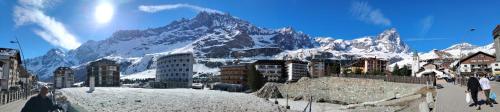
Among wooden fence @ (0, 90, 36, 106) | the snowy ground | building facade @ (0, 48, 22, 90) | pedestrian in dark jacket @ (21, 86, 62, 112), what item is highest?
building facade @ (0, 48, 22, 90)

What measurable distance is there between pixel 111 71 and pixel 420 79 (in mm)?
138325

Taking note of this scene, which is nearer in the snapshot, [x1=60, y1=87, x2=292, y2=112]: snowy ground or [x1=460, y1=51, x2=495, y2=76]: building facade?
[x1=60, y1=87, x2=292, y2=112]: snowy ground

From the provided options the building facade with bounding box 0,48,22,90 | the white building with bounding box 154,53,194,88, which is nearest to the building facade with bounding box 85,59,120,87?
the white building with bounding box 154,53,194,88

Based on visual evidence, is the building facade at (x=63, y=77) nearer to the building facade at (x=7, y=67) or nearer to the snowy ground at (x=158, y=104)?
A: the building facade at (x=7, y=67)

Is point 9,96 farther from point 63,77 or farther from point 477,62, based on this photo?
point 63,77

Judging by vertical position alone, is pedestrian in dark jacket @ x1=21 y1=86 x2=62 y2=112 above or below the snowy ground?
above

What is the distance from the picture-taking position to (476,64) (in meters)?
138

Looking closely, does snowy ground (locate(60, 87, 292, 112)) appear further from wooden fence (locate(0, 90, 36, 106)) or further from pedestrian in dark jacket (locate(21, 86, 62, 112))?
pedestrian in dark jacket (locate(21, 86, 62, 112))

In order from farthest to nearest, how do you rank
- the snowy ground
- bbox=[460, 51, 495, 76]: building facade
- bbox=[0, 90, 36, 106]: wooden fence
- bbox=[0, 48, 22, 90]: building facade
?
bbox=[460, 51, 495, 76]: building facade → bbox=[0, 48, 22, 90]: building facade → the snowy ground → bbox=[0, 90, 36, 106]: wooden fence

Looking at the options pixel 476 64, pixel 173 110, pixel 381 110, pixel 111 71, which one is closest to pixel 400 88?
pixel 381 110

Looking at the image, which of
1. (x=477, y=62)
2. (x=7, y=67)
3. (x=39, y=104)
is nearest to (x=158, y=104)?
(x=39, y=104)

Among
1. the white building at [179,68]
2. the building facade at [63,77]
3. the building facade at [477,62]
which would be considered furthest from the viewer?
the white building at [179,68]

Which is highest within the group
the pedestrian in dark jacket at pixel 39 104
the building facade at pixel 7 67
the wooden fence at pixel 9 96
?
the building facade at pixel 7 67

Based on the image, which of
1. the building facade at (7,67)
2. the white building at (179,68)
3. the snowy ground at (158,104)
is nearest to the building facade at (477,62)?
the white building at (179,68)
